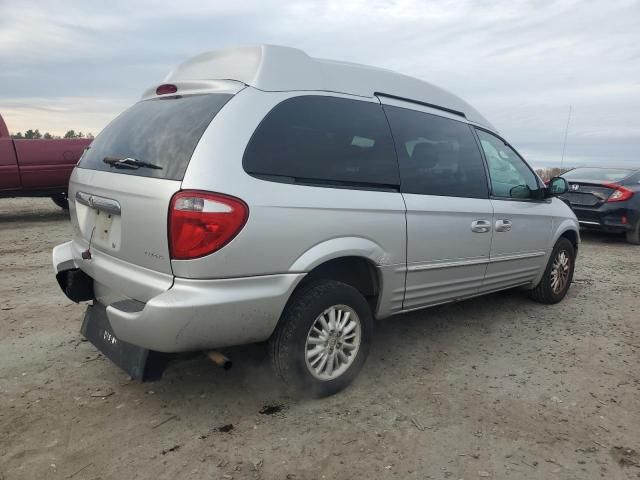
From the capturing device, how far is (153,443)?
2.46 meters

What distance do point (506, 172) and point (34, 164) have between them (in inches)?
335

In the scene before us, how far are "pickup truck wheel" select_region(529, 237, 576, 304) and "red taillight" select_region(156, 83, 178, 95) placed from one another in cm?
367

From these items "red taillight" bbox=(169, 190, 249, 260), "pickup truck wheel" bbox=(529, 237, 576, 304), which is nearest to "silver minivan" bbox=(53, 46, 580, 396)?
"red taillight" bbox=(169, 190, 249, 260)

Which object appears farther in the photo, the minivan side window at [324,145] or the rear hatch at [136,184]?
the minivan side window at [324,145]

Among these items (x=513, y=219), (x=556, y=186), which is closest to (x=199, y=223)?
(x=513, y=219)

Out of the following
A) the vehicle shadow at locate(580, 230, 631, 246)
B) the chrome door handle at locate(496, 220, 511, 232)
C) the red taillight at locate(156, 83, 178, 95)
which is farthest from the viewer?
the vehicle shadow at locate(580, 230, 631, 246)

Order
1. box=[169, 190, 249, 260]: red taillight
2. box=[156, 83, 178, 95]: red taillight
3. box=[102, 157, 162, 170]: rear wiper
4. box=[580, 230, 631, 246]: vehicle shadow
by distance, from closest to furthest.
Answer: box=[169, 190, 249, 260]: red taillight, box=[102, 157, 162, 170]: rear wiper, box=[156, 83, 178, 95]: red taillight, box=[580, 230, 631, 246]: vehicle shadow

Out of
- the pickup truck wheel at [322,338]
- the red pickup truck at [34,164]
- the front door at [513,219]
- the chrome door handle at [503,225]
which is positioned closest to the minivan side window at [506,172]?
the front door at [513,219]

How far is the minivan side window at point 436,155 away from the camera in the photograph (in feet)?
10.7

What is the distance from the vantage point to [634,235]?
8820 mm

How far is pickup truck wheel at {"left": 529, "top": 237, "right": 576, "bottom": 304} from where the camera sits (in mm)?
4773

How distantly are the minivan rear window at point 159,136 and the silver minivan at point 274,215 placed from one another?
11mm

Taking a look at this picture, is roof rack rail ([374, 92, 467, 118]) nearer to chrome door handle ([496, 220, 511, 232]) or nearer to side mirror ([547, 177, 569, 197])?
chrome door handle ([496, 220, 511, 232])

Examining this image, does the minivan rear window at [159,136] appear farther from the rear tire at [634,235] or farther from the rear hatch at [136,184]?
the rear tire at [634,235]
